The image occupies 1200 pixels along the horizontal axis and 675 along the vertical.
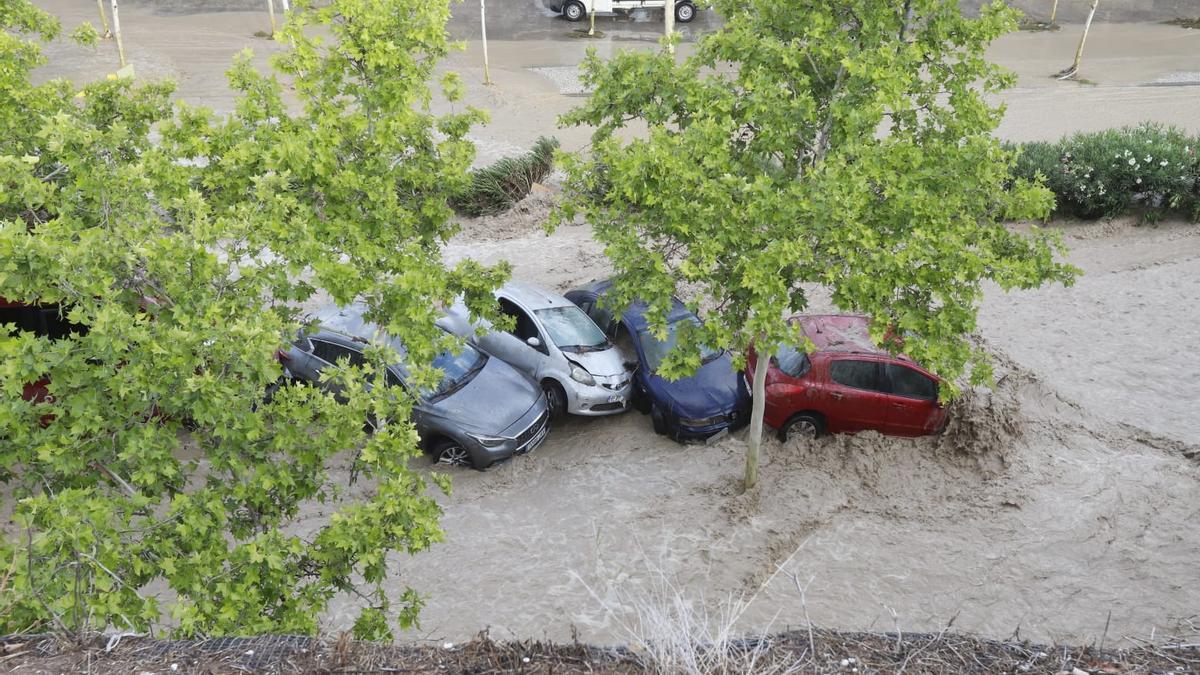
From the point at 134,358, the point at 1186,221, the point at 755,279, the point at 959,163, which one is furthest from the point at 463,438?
the point at 1186,221

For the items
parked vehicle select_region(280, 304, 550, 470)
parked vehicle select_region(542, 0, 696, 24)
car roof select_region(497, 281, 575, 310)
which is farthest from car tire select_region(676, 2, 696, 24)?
parked vehicle select_region(280, 304, 550, 470)

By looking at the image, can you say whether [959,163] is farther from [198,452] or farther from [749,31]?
[198,452]

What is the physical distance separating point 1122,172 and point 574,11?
19364 mm

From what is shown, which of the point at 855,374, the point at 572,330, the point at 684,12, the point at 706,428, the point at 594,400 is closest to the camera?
the point at 855,374

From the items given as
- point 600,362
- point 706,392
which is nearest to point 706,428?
point 706,392

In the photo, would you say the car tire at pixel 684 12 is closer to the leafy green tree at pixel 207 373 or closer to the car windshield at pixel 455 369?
the car windshield at pixel 455 369

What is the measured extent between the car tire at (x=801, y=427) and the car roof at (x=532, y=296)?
335 centimetres

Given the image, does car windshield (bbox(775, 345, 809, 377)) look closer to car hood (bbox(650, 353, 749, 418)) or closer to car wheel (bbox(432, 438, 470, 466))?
car hood (bbox(650, 353, 749, 418))

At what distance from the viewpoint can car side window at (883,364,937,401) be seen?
10297mm

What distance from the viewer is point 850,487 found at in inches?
390

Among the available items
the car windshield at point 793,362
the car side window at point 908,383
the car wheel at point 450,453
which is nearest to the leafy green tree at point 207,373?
the car wheel at point 450,453

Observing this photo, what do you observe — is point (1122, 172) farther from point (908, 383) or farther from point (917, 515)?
point (917, 515)

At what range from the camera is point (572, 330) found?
1170cm

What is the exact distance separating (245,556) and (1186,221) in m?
16.8
